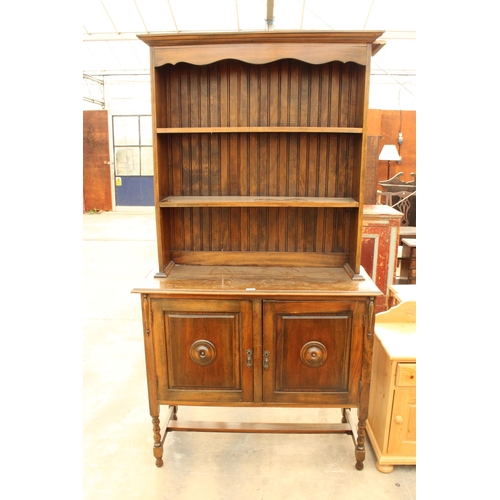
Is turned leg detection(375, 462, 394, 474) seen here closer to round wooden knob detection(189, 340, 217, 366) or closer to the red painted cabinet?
round wooden knob detection(189, 340, 217, 366)

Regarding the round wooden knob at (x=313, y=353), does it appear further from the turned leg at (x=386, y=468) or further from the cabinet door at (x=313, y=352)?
the turned leg at (x=386, y=468)

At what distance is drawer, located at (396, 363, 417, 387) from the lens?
2.09 m

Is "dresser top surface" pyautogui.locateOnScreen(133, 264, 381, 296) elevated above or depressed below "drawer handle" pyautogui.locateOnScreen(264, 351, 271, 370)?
above

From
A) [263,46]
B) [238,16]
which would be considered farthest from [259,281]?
[238,16]

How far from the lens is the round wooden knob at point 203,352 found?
2135 mm

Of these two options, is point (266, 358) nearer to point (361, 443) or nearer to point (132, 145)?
point (361, 443)

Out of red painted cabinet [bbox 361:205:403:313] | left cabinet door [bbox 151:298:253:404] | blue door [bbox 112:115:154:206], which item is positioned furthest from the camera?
blue door [bbox 112:115:154:206]

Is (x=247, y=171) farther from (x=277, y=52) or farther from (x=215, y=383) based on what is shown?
(x=215, y=383)

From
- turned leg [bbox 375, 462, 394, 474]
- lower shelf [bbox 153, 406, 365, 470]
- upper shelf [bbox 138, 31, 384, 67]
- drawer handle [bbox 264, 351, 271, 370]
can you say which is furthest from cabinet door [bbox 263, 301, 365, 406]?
upper shelf [bbox 138, 31, 384, 67]

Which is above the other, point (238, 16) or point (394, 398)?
point (238, 16)

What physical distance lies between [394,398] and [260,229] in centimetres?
116

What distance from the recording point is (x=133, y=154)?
10.4 metres

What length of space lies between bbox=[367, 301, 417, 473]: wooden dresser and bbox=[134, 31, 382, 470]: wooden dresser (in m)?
0.12

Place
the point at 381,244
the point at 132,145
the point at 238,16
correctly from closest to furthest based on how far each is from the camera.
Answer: the point at 381,244
the point at 238,16
the point at 132,145
